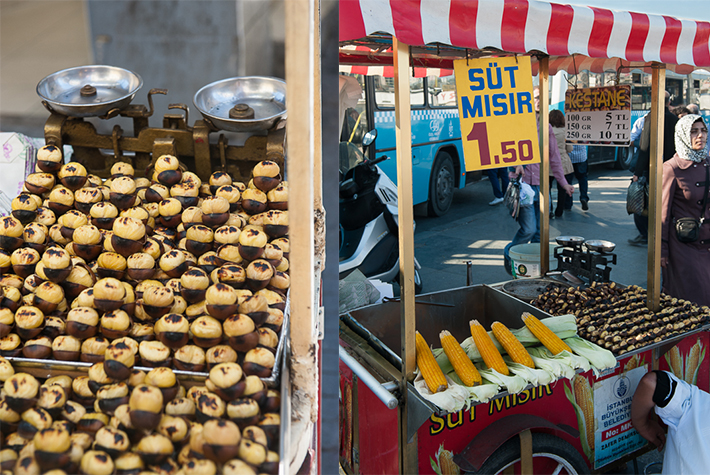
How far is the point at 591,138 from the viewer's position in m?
4.12

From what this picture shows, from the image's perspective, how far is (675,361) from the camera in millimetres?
3199

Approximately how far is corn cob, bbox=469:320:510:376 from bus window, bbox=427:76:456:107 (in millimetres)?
7415

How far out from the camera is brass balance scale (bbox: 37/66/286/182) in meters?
1.95

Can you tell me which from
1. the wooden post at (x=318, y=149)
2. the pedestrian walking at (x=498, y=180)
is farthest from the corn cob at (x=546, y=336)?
the pedestrian walking at (x=498, y=180)

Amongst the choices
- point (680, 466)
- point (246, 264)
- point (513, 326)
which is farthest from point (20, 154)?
point (680, 466)

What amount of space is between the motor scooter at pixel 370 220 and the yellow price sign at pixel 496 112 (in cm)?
216

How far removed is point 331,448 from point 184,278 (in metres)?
0.80

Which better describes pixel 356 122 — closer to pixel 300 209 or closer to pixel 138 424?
pixel 300 209

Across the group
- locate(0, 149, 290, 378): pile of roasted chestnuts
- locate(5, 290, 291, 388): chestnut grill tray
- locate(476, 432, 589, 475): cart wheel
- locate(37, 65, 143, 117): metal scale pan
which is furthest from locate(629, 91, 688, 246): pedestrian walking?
locate(5, 290, 291, 388): chestnut grill tray

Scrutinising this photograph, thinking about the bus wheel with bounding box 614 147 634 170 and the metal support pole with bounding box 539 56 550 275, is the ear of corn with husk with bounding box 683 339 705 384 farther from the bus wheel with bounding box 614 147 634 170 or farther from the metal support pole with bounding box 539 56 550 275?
the bus wheel with bounding box 614 147 634 170

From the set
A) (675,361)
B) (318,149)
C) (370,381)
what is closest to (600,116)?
(675,361)

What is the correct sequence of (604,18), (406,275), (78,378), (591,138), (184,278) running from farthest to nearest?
(591,138)
(604,18)
(406,275)
(184,278)
(78,378)

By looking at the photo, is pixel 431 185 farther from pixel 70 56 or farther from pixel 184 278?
pixel 184 278

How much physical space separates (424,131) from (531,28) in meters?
6.72
